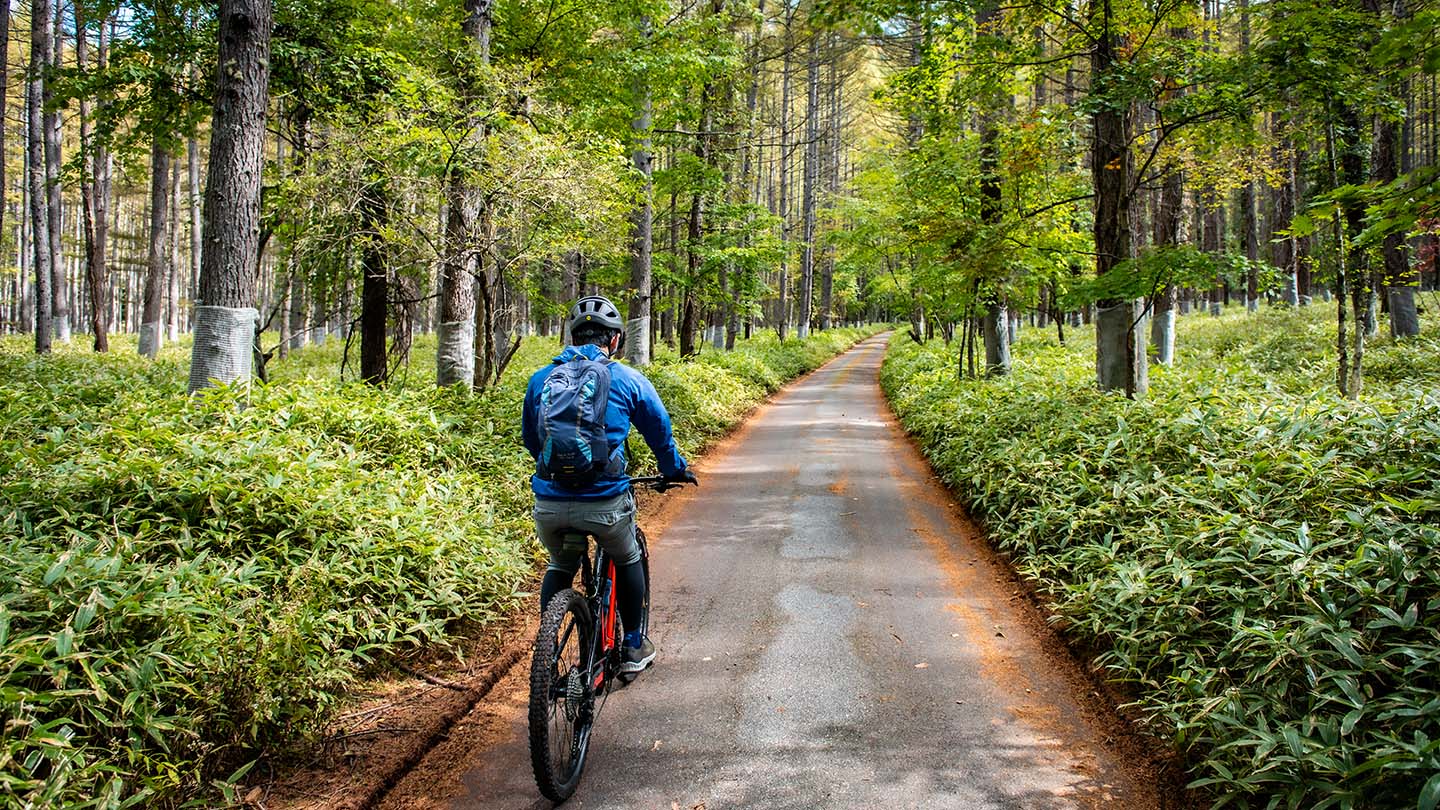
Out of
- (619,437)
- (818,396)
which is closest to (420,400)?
(619,437)

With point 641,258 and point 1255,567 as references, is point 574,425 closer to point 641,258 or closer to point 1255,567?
point 1255,567

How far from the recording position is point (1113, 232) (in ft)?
27.8

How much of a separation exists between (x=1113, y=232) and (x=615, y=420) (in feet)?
25.3

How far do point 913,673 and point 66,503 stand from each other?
4.67 meters

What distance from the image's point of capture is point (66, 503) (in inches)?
148

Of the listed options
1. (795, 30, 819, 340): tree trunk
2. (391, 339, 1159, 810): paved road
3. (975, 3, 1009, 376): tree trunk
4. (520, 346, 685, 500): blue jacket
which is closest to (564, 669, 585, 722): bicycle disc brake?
(391, 339, 1159, 810): paved road

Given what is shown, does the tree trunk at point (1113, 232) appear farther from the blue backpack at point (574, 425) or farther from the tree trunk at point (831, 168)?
the tree trunk at point (831, 168)

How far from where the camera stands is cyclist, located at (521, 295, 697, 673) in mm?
3131

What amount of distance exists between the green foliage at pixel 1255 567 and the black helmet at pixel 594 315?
3092 millimetres

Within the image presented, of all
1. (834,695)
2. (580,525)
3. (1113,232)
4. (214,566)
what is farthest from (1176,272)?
(214,566)

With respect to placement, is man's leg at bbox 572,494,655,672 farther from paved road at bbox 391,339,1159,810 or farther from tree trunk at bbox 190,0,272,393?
tree trunk at bbox 190,0,272,393

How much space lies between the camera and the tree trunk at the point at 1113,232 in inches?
317

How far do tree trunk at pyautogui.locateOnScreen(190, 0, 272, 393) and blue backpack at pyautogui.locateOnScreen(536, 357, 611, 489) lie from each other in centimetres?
417

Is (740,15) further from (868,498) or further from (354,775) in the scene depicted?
(354,775)
